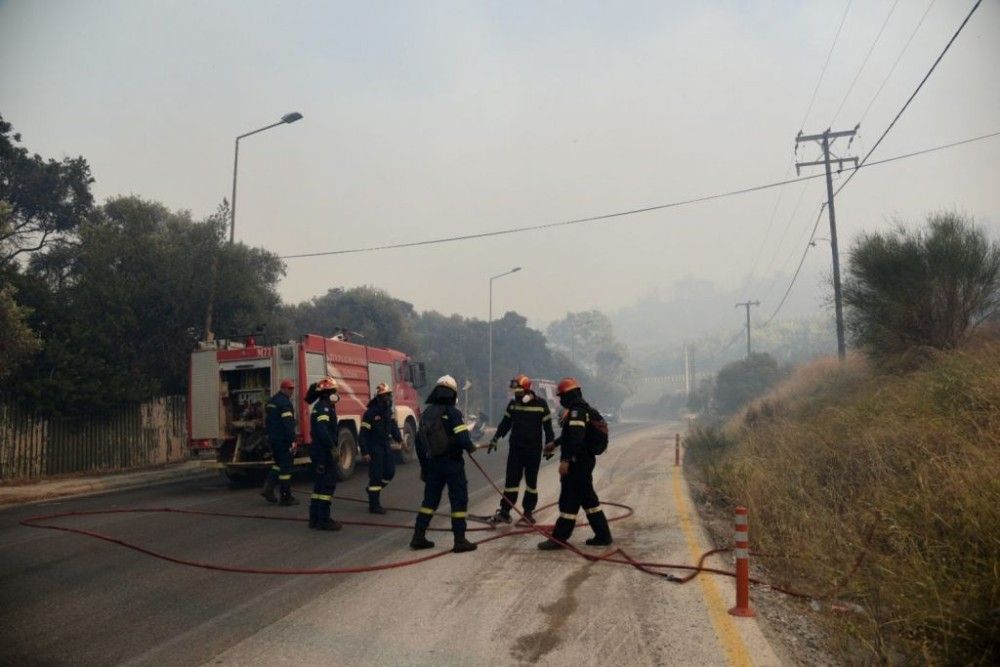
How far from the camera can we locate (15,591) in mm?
5855

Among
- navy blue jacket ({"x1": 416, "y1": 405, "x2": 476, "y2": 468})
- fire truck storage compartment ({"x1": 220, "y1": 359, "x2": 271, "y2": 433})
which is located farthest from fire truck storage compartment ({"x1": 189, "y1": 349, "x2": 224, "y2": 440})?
navy blue jacket ({"x1": 416, "y1": 405, "x2": 476, "y2": 468})

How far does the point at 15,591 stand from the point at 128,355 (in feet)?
42.2

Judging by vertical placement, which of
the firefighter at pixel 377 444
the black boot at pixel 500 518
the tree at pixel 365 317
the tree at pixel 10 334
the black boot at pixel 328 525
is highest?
the tree at pixel 365 317

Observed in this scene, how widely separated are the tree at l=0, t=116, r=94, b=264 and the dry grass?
2714 cm

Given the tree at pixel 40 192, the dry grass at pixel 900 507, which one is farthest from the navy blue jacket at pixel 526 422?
the tree at pixel 40 192

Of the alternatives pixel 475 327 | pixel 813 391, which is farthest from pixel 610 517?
pixel 475 327

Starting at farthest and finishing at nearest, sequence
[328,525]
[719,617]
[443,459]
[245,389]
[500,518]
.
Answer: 1. [245,389]
2. [500,518]
3. [328,525]
4. [443,459]
5. [719,617]

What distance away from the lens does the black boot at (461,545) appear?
7.24 m

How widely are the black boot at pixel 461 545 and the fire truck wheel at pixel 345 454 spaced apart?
671 cm

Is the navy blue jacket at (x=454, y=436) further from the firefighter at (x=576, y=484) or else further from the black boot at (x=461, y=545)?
the firefighter at (x=576, y=484)

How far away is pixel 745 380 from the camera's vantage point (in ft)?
163

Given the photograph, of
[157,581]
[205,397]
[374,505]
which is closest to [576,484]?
[374,505]

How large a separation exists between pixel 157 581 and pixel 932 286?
1444cm

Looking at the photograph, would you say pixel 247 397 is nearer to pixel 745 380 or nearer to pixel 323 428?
pixel 323 428
